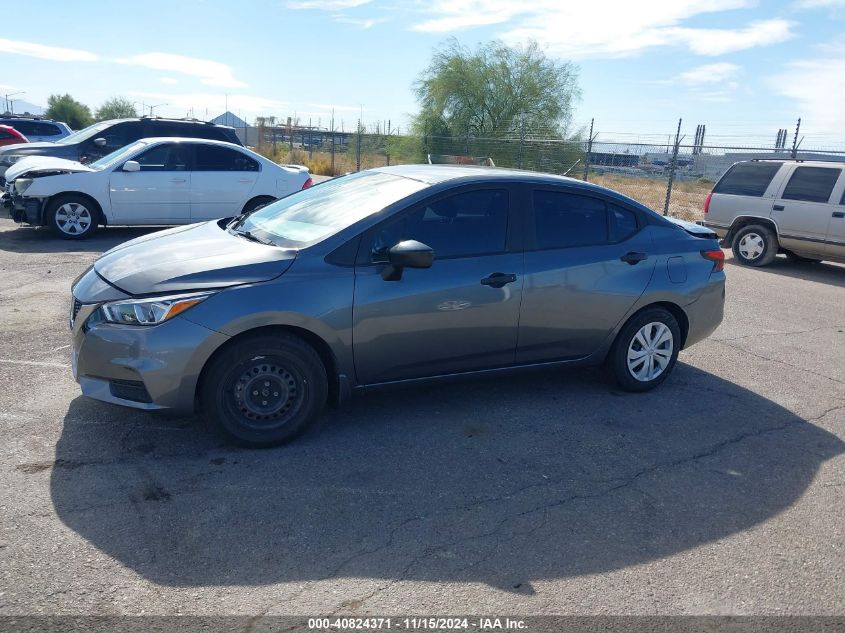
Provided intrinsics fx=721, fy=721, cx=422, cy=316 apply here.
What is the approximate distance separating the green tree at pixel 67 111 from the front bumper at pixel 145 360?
Result: 212 ft

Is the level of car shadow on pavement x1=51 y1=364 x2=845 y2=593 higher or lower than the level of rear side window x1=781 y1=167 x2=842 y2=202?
lower

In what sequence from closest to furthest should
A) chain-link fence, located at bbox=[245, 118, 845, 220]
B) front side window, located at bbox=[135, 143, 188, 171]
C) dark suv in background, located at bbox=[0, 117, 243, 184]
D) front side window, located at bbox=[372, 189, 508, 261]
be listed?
1. front side window, located at bbox=[372, 189, 508, 261]
2. front side window, located at bbox=[135, 143, 188, 171]
3. dark suv in background, located at bbox=[0, 117, 243, 184]
4. chain-link fence, located at bbox=[245, 118, 845, 220]

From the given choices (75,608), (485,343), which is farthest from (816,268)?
(75,608)

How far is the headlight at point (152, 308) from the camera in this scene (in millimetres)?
4039

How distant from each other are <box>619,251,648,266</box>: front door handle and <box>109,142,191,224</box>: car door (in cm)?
823

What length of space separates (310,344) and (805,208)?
33.8 ft

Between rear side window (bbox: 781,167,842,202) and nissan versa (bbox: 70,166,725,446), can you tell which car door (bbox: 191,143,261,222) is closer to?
nissan versa (bbox: 70,166,725,446)

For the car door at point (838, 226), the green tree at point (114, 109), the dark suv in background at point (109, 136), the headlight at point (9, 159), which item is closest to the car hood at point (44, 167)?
the dark suv in background at point (109, 136)

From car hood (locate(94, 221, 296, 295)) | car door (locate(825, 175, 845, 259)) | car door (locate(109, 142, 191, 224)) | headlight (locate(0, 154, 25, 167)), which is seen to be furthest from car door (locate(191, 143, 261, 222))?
car door (locate(825, 175, 845, 259))

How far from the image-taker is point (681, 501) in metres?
4.02

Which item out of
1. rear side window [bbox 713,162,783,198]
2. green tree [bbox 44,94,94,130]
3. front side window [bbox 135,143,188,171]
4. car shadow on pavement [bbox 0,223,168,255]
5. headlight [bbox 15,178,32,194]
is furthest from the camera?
green tree [bbox 44,94,94,130]

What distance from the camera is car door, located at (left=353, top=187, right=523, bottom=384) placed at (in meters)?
4.50

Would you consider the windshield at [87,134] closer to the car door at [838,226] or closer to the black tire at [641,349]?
the black tire at [641,349]

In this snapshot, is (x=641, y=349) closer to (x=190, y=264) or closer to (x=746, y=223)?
(x=190, y=264)
